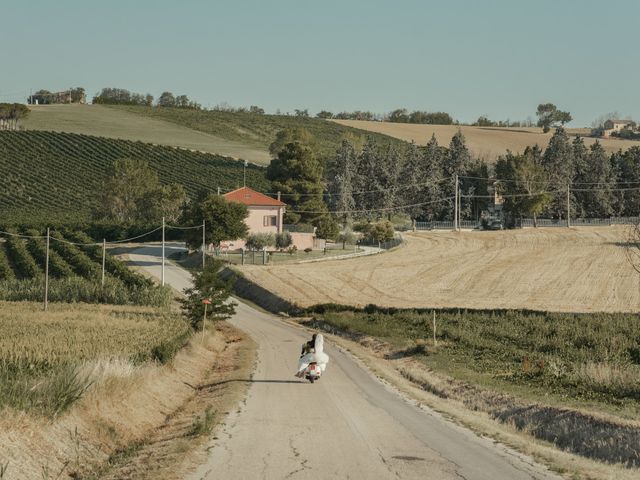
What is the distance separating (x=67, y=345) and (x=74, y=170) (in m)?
119

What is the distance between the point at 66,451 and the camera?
16125 mm

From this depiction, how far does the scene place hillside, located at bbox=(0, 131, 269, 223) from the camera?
134250 millimetres

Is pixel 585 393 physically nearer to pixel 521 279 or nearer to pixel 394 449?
pixel 394 449

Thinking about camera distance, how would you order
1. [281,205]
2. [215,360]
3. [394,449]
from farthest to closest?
[281,205] < [215,360] < [394,449]

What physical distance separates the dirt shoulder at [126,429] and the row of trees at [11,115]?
560 feet

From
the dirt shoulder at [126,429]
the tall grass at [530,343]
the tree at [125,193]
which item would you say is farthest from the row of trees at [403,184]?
the dirt shoulder at [126,429]

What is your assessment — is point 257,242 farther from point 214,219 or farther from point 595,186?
point 595,186

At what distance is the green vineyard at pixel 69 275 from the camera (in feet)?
221

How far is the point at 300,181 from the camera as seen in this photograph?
120 meters

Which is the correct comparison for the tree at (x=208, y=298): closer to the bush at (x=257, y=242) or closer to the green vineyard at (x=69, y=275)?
the green vineyard at (x=69, y=275)

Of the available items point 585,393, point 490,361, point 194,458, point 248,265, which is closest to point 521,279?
point 248,265

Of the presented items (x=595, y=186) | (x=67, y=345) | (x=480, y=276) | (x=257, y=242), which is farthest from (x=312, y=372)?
(x=595, y=186)

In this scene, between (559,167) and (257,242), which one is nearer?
(257,242)

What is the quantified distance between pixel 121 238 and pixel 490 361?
3289 inches
